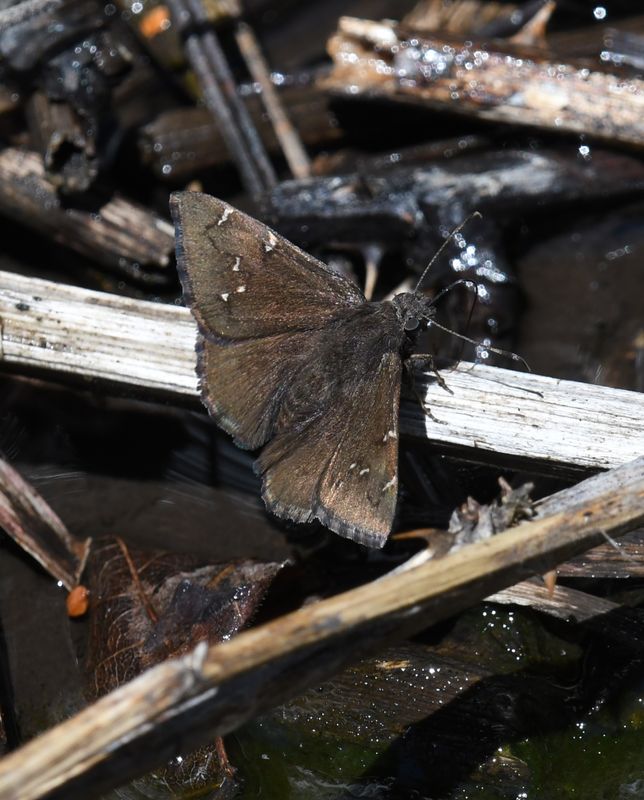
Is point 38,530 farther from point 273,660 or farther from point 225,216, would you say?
point 273,660

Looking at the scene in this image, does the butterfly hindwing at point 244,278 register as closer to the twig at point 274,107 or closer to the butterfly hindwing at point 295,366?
the butterfly hindwing at point 295,366

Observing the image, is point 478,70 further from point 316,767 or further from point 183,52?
point 316,767

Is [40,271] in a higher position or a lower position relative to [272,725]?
higher

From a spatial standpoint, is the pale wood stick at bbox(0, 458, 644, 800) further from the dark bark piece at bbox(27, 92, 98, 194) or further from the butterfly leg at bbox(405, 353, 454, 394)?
the dark bark piece at bbox(27, 92, 98, 194)

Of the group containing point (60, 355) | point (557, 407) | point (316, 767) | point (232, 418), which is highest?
point (60, 355)

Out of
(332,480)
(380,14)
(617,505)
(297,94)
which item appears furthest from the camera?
(380,14)


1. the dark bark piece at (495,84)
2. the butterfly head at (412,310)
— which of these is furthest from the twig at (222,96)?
the butterfly head at (412,310)

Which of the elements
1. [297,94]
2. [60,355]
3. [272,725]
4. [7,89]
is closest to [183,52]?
[297,94]
